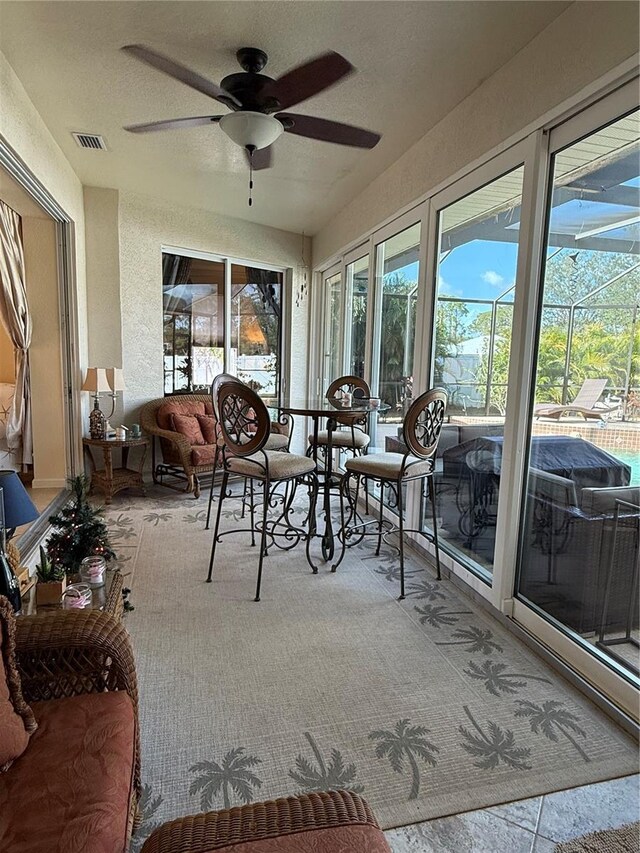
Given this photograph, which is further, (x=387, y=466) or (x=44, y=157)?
(x=44, y=157)

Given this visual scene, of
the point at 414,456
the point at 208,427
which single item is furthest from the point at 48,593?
the point at 208,427

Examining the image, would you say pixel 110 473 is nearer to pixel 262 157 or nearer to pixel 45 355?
pixel 45 355

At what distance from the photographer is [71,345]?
4406 mm

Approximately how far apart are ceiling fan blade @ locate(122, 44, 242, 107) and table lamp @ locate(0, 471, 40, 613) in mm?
1690

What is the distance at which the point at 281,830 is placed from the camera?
994 millimetres

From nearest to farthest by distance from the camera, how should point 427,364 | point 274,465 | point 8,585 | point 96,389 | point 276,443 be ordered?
point 8,585
point 274,465
point 427,364
point 276,443
point 96,389

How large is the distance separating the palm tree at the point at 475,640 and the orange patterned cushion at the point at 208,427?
3.27m

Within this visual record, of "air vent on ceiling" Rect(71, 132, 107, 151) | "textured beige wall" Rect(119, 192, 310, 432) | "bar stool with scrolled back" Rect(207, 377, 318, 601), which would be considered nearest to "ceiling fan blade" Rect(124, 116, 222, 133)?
"air vent on ceiling" Rect(71, 132, 107, 151)

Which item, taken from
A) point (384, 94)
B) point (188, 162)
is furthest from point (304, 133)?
point (188, 162)

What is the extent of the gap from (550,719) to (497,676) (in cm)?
28

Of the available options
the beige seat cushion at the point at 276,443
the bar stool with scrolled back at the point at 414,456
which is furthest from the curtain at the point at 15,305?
the bar stool with scrolled back at the point at 414,456

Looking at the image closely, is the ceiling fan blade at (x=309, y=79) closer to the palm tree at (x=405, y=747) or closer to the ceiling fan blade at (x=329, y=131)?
the ceiling fan blade at (x=329, y=131)

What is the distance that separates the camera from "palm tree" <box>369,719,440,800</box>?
1.67 metres

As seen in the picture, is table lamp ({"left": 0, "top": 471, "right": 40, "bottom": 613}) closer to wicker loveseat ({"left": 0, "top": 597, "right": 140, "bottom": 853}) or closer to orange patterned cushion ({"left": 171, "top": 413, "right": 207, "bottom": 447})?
wicker loveseat ({"left": 0, "top": 597, "right": 140, "bottom": 853})
